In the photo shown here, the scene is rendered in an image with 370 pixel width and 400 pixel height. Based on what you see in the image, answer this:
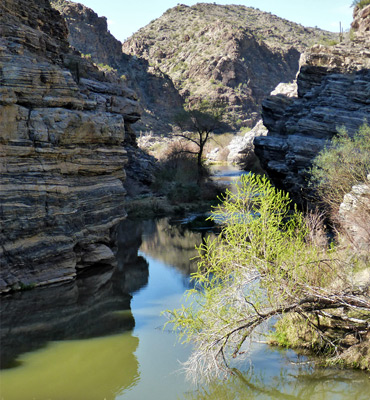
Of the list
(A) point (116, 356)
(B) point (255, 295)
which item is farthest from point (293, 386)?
(A) point (116, 356)

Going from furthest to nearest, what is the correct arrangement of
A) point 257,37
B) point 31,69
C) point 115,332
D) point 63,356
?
point 257,37, point 31,69, point 115,332, point 63,356

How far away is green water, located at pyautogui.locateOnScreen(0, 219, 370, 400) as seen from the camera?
9.60m

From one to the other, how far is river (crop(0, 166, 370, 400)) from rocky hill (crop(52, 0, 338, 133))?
49.8 m

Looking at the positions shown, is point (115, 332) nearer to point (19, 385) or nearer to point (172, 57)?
point (19, 385)

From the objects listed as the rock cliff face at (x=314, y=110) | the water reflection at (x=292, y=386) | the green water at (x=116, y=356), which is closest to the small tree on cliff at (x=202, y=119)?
the rock cliff face at (x=314, y=110)

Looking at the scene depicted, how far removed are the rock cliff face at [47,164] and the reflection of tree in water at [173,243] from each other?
3.14 metres

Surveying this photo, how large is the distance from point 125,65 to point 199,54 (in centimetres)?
1784

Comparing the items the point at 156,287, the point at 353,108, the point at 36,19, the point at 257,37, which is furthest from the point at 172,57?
the point at 156,287

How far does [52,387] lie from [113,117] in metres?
Result: 12.1

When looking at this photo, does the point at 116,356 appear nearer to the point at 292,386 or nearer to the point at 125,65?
the point at 292,386

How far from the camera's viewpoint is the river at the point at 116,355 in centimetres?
960

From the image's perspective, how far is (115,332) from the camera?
13109mm

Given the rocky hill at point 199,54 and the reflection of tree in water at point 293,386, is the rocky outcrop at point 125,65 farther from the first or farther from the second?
the reflection of tree in water at point 293,386

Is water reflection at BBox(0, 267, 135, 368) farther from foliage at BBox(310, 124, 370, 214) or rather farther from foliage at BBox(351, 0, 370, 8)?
foliage at BBox(351, 0, 370, 8)
